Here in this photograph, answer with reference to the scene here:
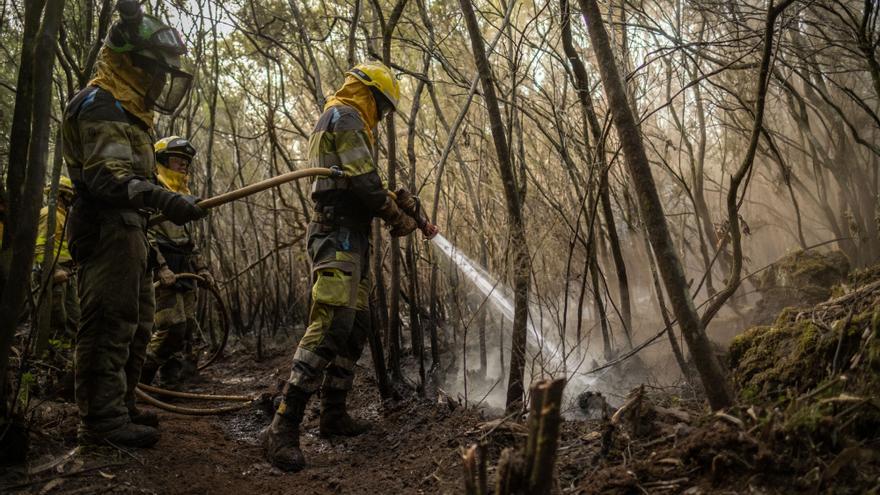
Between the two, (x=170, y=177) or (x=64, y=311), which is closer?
(x=170, y=177)

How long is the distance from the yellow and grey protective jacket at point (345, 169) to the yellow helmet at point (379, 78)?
201mm

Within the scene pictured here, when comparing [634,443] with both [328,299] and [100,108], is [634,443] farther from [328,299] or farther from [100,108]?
[100,108]

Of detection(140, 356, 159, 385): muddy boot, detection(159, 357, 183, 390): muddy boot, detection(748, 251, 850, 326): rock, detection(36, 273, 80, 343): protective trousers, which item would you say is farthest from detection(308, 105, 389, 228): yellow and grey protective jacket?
detection(36, 273, 80, 343): protective trousers

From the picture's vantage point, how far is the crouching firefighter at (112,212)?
238 centimetres

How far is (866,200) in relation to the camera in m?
4.25

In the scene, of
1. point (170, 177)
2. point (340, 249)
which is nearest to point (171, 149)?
point (170, 177)

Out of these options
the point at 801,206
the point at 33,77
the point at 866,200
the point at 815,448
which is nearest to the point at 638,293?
the point at 801,206

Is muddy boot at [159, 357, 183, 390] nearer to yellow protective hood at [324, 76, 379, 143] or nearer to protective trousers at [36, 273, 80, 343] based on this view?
protective trousers at [36, 273, 80, 343]

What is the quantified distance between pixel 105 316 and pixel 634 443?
221cm

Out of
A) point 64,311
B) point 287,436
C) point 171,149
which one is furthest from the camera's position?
point 64,311

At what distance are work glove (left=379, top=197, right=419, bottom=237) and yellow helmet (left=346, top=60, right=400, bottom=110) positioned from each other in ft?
2.11

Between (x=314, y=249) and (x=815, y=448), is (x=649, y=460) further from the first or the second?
(x=314, y=249)

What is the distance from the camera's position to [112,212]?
2.44 meters

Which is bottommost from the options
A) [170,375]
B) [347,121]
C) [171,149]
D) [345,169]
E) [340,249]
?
[170,375]
